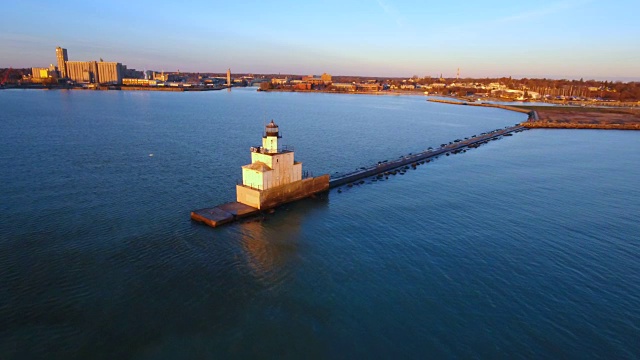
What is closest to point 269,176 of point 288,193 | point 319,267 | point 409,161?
point 288,193

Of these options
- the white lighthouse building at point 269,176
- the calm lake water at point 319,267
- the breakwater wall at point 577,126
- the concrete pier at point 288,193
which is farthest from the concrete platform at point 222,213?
the breakwater wall at point 577,126

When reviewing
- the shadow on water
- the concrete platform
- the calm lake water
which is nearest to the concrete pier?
the concrete platform

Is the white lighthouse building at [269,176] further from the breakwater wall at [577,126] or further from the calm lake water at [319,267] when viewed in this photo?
the breakwater wall at [577,126]

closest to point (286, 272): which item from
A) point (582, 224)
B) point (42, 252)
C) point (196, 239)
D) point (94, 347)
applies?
point (196, 239)

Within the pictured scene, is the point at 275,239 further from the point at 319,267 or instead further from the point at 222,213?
the point at 222,213

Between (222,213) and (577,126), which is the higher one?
(577,126)

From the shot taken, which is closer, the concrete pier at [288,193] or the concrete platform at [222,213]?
the concrete platform at [222,213]

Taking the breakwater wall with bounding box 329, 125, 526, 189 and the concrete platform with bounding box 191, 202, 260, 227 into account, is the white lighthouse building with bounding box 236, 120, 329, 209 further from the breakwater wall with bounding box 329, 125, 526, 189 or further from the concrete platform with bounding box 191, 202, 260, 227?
the breakwater wall with bounding box 329, 125, 526, 189
